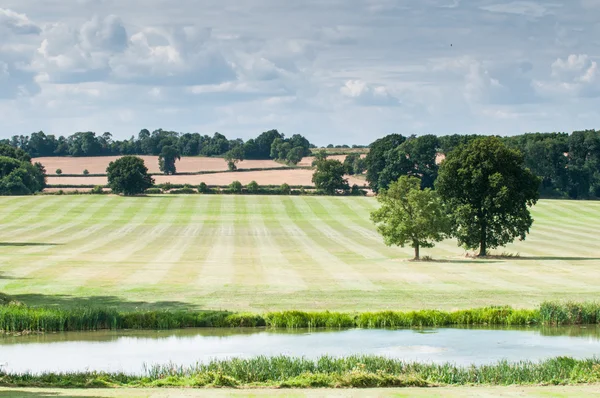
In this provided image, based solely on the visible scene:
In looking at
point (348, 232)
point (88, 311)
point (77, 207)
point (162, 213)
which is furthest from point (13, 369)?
point (77, 207)

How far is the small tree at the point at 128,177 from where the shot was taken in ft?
594

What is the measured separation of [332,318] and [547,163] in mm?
158289

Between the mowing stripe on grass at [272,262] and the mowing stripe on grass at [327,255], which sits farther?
the mowing stripe on grass at [327,255]

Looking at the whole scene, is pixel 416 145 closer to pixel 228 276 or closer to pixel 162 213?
pixel 162 213

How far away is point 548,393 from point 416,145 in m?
164

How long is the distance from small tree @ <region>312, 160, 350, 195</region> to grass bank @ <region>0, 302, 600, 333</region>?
14733 centimetres

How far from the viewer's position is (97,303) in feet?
167

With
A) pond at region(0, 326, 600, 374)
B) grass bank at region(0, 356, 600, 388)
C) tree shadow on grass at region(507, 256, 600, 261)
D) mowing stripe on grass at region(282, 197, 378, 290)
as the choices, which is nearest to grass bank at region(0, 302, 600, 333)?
pond at region(0, 326, 600, 374)

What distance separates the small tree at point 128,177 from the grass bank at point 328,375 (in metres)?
151

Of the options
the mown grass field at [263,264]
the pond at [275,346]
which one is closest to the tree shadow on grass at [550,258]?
the mown grass field at [263,264]

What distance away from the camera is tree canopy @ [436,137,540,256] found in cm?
8106

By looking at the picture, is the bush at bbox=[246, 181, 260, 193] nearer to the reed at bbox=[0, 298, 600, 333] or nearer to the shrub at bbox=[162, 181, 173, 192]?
the shrub at bbox=[162, 181, 173, 192]

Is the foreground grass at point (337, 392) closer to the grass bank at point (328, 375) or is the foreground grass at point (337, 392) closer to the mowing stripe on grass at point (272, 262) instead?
the grass bank at point (328, 375)

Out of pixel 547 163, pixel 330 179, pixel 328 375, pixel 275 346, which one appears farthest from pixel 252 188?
pixel 328 375
